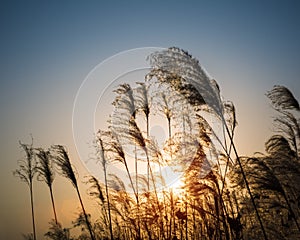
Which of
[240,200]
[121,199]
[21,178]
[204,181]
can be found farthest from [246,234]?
[21,178]

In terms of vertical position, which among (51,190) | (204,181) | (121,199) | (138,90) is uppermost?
(138,90)

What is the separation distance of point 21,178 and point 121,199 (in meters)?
5.76

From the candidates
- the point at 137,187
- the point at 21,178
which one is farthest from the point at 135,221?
the point at 21,178

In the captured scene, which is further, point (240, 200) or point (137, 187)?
→ point (137, 187)

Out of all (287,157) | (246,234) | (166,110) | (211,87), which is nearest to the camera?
(211,87)

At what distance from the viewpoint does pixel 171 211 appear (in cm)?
823

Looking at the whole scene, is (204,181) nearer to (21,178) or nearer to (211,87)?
(211,87)

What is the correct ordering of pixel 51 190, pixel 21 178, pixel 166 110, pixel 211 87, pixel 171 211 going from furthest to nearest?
pixel 21 178
pixel 51 190
pixel 166 110
pixel 171 211
pixel 211 87

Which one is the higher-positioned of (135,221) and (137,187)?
(137,187)

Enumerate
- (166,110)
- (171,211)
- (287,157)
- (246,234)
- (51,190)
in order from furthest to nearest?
(51,190) → (166,110) → (171,211) → (246,234) → (287,157)

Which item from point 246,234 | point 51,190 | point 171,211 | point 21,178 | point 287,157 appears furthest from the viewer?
point 21,178

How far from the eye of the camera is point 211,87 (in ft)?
19.6

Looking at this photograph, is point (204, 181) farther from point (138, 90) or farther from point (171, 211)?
point (138, 90)

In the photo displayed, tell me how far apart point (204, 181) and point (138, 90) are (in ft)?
11.0
